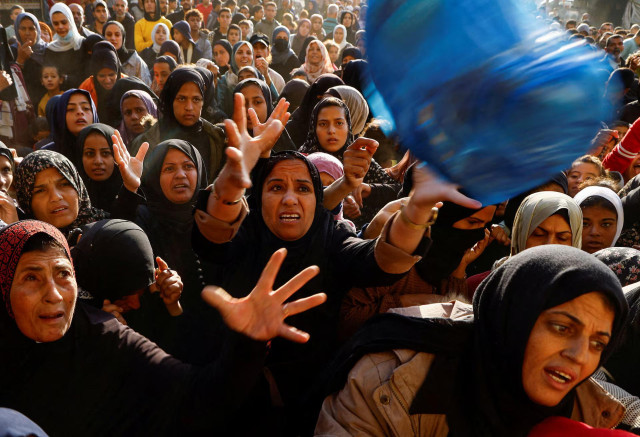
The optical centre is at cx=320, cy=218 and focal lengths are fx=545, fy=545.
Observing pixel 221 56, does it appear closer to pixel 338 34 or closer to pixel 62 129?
pixel 62 129

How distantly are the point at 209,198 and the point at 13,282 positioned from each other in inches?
28.7

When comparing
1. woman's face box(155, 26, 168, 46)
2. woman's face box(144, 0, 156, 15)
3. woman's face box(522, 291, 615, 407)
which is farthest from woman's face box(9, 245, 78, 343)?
woman's face box(144, 0, 156, 15)

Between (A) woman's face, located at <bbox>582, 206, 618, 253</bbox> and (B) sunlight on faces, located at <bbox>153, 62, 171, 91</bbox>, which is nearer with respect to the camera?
(A) woman's face, located at <bbox>582, 206, 618, 253</bbox>

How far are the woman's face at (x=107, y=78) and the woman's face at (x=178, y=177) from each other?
10.4 ft

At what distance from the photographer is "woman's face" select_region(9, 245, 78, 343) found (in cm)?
178

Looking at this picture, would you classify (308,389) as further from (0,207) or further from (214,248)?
(0,207)

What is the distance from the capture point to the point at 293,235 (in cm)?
229

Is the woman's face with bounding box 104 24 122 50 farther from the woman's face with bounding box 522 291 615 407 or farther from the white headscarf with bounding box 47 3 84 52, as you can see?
the woman's face with bounding box 522 291 615 407

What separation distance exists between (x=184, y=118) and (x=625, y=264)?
3187 mm

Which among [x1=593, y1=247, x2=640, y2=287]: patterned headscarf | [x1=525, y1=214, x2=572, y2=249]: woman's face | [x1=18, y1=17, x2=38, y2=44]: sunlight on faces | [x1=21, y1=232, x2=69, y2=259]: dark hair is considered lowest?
[x1=593, y1=247, x2=640, y2=287]: patterned headscarf

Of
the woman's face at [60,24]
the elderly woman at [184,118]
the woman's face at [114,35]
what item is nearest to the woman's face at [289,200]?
the elderly woman at [184,118]

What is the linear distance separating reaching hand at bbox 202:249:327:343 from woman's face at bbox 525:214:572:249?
4.70 feet

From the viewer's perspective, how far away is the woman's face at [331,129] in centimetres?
381

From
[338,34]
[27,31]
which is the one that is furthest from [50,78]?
[338,34]
